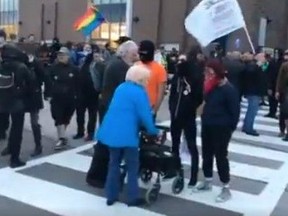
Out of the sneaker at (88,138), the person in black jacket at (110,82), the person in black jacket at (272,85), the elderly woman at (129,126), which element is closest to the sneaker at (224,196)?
the elderly woman at (129,126)

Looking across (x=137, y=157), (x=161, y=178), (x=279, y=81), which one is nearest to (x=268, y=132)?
(x=279, y=81)

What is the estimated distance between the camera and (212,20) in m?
8.77

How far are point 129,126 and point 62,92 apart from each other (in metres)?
3.49

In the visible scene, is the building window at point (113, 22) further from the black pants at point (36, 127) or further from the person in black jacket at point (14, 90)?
the person in black jacket at point (14, 90)

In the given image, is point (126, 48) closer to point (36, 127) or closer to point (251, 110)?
point (36, 127)

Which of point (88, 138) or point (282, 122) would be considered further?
point (282, 122)

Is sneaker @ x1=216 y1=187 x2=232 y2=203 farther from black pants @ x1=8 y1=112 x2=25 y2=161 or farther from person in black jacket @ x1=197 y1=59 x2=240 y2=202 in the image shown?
black pants @ x1=8 y1=112 x2=25 y2=161

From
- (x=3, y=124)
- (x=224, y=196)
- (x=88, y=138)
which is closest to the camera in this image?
(x=224, y=196)

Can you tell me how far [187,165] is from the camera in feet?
28.5

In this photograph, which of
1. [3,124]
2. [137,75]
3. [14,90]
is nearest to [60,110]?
[3,124]

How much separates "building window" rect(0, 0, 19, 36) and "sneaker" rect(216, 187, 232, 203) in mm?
51724

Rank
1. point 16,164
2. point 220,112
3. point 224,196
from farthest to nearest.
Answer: point 16,164 → point 224,196 → point 220,112

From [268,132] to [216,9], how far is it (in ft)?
15.0

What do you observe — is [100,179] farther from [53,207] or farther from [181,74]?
[181,74]
